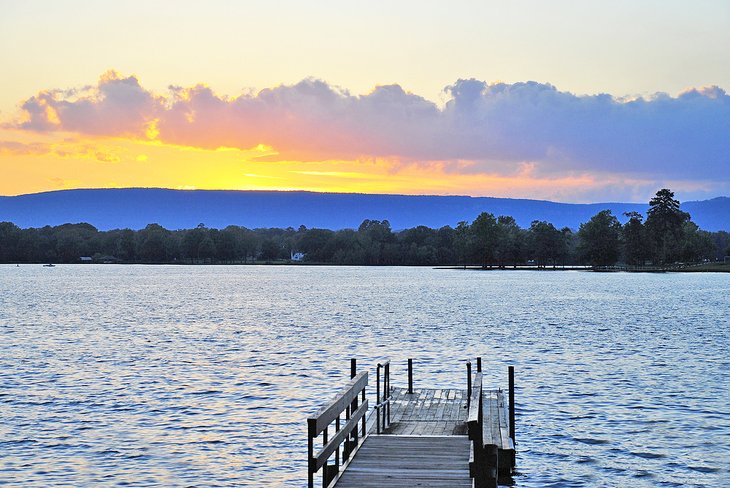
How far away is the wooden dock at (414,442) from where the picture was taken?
1504 cm

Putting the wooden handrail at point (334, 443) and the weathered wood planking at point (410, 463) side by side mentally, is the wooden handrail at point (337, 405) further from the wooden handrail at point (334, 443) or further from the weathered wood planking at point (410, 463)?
the weathered wood planking at point (410, 463)

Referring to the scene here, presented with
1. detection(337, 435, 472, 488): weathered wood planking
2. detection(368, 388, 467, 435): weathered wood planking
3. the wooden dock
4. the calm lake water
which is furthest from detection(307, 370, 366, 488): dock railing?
the calm lake water

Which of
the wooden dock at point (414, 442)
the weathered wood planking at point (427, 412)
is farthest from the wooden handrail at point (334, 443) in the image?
the weathered wood planking at point (427, 412)

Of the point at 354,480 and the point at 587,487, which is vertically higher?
the point at 354,480

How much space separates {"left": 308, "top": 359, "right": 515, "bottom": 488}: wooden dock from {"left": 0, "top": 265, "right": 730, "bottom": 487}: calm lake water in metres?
1.93

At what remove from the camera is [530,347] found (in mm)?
53344

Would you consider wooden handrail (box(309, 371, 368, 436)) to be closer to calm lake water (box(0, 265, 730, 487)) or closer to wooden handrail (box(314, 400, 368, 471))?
wooden handrail (box(314, 400, 368, 471))

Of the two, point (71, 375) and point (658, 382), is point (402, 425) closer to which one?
point (658, 382)

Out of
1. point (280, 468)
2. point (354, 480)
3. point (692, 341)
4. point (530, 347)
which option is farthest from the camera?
point (692, 341)

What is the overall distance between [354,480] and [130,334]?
4919 cm

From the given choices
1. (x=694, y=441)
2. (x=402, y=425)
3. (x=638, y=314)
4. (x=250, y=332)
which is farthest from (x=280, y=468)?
(x=638, y=314)

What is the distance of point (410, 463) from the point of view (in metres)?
17.6

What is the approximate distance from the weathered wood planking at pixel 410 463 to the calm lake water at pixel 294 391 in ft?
10.1

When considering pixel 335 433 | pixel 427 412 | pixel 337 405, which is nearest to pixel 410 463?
pixel 335 433
